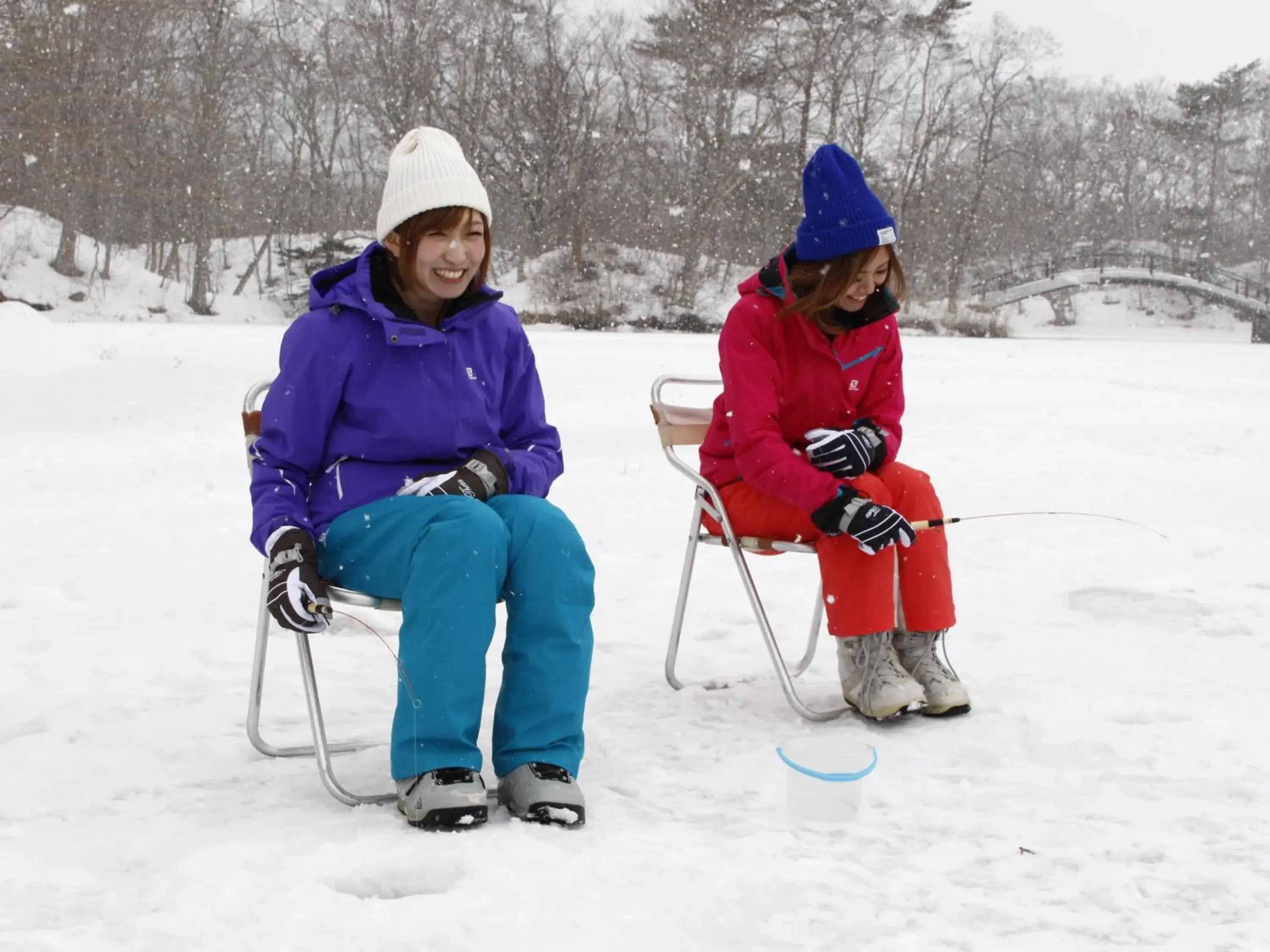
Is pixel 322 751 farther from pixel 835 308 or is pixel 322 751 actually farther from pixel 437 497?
pixel 835 308

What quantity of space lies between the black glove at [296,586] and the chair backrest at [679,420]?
47.5 inches

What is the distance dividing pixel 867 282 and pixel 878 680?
0.98m

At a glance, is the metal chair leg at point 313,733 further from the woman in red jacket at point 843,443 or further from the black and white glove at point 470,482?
the woman in red jacket at point 843,443

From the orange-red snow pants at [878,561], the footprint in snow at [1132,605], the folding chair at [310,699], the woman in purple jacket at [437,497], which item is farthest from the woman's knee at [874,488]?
the footprint in snow at [1132,605]

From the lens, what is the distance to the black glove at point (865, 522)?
2.81 m

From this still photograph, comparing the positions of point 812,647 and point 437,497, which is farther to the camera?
point 812,647

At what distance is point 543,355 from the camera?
13391 millimetres

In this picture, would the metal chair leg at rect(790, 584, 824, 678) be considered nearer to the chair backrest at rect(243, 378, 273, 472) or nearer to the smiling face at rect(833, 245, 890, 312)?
the smiling face at rect(833, 245, 890, 312)

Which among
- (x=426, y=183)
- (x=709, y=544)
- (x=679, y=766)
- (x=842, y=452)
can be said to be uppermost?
(x=426, y=183)

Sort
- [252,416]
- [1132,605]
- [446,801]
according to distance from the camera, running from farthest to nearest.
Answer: [1132,605] → [252,416] → [446,801]

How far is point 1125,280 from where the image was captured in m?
36.8

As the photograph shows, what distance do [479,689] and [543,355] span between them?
36.8 ft

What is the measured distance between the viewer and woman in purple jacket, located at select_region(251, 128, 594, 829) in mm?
2303

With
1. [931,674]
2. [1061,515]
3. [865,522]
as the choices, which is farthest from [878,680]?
[1061,515]
